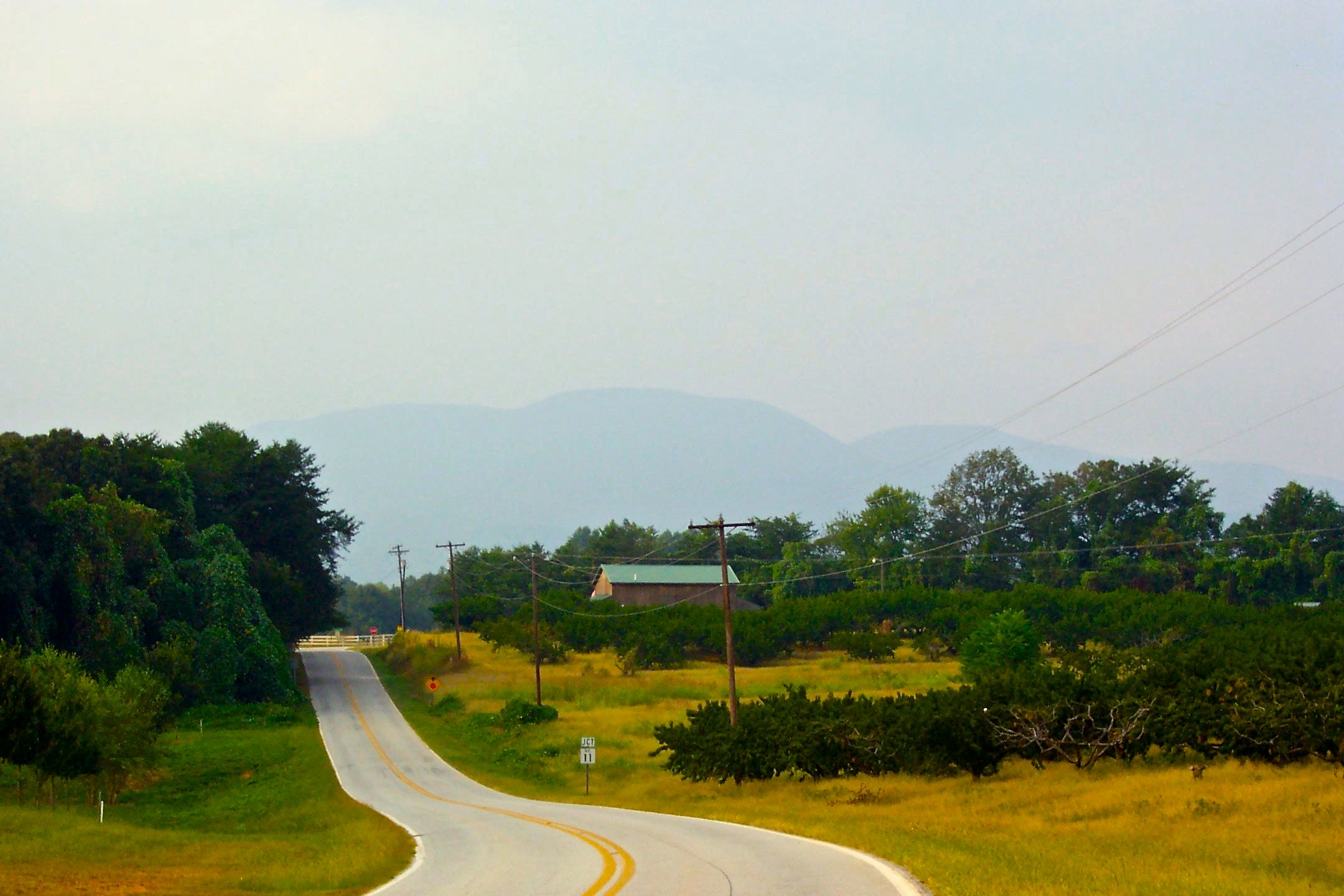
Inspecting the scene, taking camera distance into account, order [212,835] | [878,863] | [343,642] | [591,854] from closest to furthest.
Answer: [878,863]
[591,854]
[212,835]
[343,642]

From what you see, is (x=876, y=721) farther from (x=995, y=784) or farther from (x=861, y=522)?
(x=861, y=522)

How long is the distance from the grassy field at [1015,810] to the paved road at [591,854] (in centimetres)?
118

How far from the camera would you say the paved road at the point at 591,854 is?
16.8 m

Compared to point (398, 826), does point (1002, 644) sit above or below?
above

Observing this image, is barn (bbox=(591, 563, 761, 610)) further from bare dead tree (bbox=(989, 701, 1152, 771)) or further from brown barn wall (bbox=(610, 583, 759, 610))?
bare dead tree (bbox=(989, 701, 1152, 771))

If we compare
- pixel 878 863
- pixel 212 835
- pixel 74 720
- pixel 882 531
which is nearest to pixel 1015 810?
pixel 878 863

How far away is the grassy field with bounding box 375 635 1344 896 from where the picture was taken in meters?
17.0

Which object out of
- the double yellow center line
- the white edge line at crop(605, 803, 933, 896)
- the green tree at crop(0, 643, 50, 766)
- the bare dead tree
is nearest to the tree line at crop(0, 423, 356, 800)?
the green tree at crop(0, 643, 50, 766)

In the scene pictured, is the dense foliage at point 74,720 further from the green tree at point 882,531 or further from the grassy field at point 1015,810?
the green tree at point 882,531

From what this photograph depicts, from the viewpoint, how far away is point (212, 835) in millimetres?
29891

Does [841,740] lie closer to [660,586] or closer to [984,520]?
[660,586]

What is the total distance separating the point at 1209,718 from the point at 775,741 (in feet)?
43.4

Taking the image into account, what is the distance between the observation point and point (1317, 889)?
53.2ft

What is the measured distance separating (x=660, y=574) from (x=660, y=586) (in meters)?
2.26
